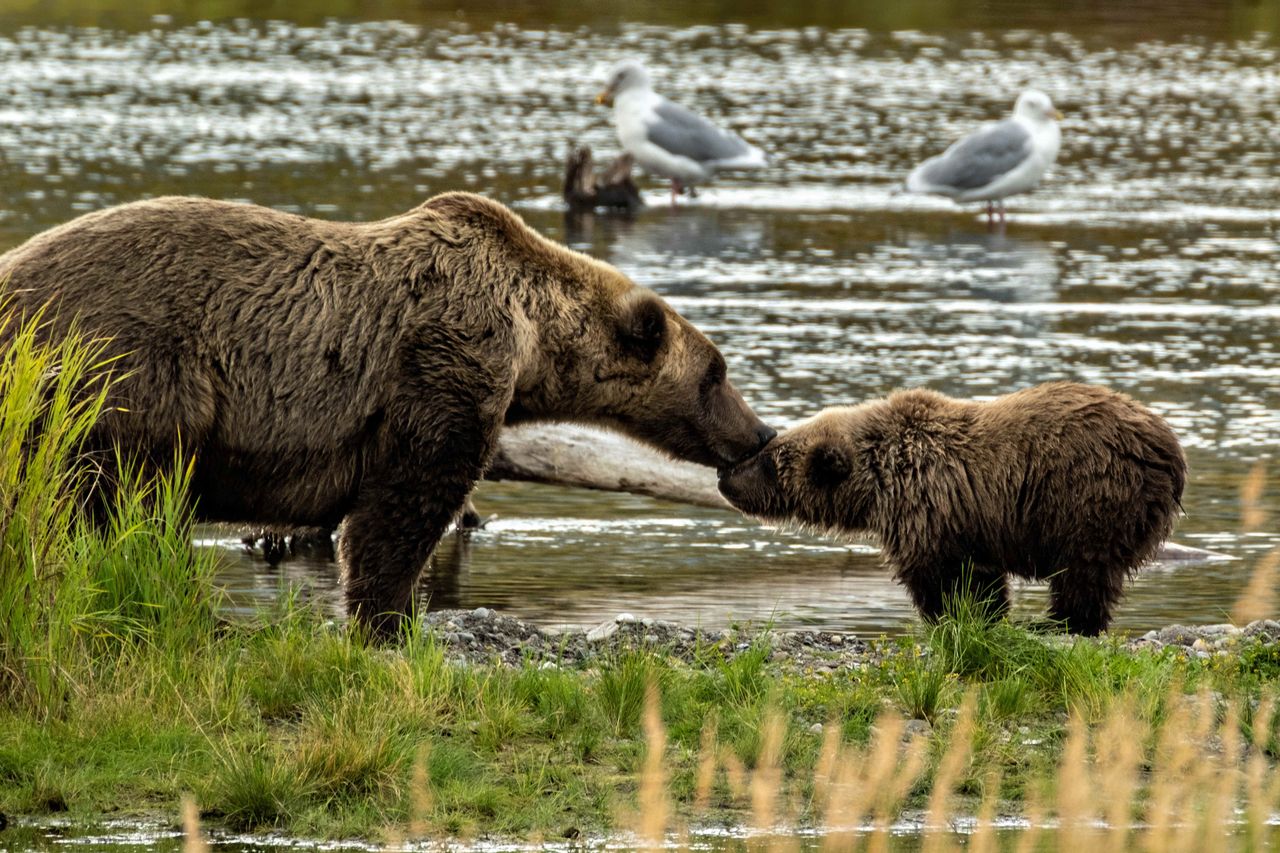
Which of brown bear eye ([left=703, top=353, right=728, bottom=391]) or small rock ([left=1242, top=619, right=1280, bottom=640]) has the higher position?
brown bear eye ([left=703, top=353, right=728, bottom=391])

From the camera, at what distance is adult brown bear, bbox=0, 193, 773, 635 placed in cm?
740

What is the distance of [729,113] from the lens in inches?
1184

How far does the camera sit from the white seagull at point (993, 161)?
872 inches

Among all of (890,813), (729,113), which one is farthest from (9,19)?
(890,813)

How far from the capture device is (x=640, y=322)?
820 cm

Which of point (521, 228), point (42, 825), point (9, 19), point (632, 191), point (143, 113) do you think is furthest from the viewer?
point (9, 19)

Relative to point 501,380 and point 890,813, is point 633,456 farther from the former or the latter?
point 890,813

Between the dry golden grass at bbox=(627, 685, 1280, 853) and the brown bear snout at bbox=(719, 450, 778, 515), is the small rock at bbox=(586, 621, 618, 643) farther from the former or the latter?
the dry golden grass at bbox=(627, 685, 1280, 853)

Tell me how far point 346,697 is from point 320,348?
68.2 inches

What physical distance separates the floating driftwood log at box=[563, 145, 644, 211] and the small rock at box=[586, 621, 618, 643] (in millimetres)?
14840

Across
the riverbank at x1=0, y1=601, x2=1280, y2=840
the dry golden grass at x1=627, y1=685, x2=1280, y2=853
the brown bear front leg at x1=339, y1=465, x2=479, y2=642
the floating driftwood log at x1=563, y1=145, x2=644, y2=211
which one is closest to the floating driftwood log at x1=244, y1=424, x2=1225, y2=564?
the brown bear front leg at x1=339, y1=465, x2=479, y2=642

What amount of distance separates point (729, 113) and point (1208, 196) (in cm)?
828

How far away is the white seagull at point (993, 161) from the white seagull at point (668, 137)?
93.9 inches

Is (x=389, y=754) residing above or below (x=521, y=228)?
below
